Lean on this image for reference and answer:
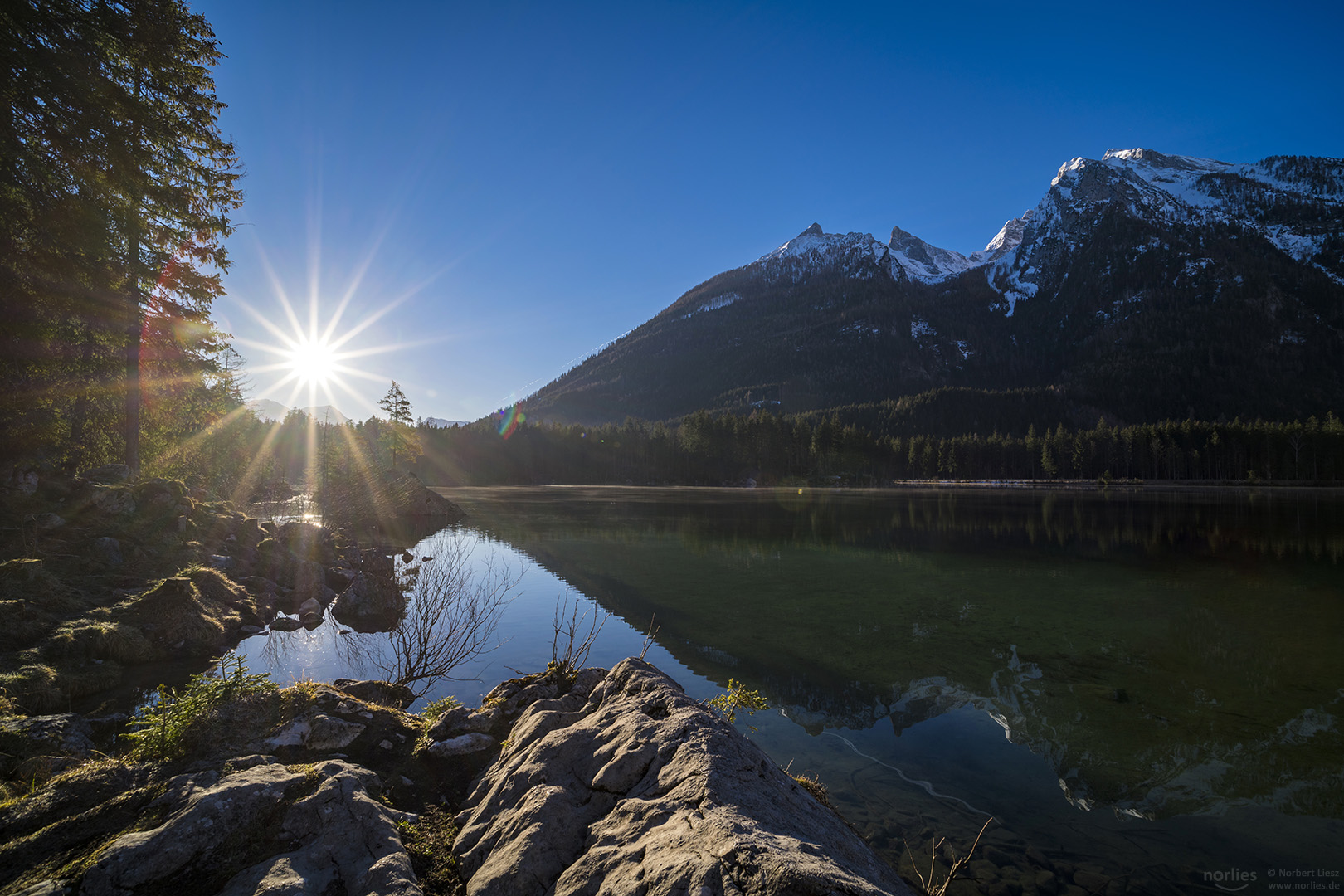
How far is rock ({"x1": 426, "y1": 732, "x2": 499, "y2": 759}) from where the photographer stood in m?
6.73

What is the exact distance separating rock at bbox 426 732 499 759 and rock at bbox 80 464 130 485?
17109 millimetres

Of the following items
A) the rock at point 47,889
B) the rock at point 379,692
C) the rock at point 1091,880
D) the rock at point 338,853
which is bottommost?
the rock at point 1091,880

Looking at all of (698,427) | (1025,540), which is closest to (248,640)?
(1025,540)

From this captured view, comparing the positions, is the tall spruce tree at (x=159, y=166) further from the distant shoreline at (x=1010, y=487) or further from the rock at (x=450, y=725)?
the distant shoreline at (x=1010, y=487)

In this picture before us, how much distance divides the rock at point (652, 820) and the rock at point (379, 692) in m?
4.43

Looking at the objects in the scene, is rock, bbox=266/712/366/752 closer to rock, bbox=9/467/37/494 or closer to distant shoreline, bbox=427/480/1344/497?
rock, bbox=9/467/37/494

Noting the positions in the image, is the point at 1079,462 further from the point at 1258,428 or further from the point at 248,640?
the point at 248,640

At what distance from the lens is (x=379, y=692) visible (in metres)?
9.37

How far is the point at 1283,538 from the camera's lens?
107 feet

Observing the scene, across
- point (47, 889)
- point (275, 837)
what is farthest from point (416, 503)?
point (47, 889)

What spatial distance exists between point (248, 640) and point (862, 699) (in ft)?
49.3

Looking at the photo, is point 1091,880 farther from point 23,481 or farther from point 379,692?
point 23,481

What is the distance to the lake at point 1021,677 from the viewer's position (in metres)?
6.98

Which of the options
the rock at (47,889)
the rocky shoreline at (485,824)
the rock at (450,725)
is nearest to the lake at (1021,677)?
the rocky shoreline at (485,824)
